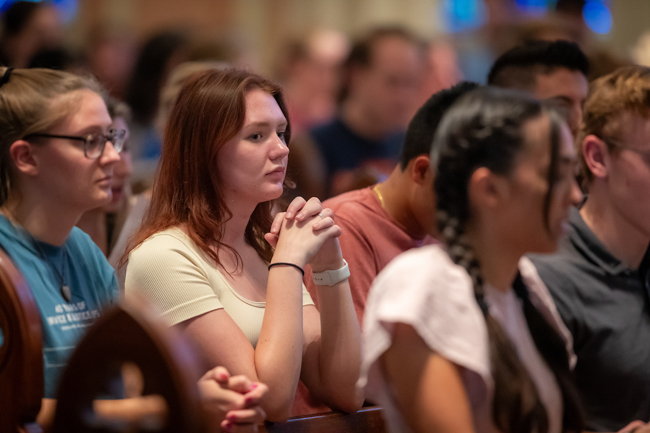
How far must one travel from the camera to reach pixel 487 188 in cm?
120

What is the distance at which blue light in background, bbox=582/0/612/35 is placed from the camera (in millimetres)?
7156

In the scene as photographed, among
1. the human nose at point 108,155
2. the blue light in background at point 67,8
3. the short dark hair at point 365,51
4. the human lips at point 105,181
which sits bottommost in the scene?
the human lips at point 105,181

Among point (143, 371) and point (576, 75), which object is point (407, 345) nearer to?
point (143, 371)

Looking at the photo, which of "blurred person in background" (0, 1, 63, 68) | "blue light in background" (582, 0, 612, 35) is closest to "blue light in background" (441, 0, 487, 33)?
"blue light in background" (582, 0, 612, 35)

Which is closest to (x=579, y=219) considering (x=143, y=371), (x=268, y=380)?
(x=268, y=380)

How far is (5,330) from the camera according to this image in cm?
128

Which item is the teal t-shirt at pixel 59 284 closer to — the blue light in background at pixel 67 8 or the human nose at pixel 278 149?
the human nose at pixel 278 149

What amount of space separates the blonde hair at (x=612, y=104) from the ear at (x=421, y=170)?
41 cm

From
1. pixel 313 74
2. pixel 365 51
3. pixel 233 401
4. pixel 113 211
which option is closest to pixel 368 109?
pixel 365 51

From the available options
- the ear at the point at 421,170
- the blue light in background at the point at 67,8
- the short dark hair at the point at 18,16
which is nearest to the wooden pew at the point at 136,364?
the ear at the point at 421,170

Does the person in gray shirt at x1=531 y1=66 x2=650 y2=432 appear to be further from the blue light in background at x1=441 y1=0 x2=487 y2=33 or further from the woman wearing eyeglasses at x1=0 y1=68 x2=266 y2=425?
the blue light in background at x1=441 y1=0 x2=487 y2=33

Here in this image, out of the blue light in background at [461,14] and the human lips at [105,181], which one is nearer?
the human lips at [105,181]

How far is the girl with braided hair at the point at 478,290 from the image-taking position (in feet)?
3.65

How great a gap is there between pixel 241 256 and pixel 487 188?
2.75 ft
